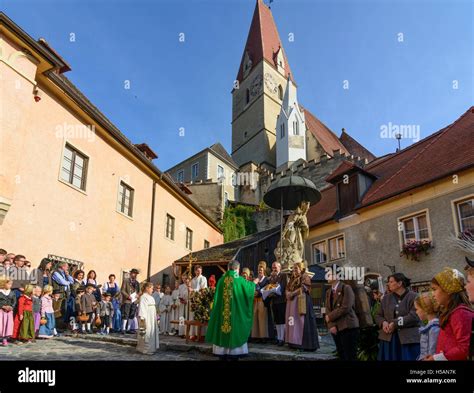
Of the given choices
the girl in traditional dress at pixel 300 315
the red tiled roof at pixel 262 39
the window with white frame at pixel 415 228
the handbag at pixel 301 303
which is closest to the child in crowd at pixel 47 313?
the girl in traditional dress at pixel 300 315

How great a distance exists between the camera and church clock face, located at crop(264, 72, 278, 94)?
5801cm

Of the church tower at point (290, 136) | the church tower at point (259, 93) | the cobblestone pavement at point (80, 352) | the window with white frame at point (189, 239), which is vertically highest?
the church tower at point (259, 93)

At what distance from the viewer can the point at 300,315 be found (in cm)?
793

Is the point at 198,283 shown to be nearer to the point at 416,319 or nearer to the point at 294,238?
the point at 294,238

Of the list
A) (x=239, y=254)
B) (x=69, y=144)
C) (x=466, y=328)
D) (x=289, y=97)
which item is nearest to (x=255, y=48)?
(x=289, y=97)

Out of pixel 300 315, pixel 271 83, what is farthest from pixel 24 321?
pixel 271 83

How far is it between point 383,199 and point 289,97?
3768 cm

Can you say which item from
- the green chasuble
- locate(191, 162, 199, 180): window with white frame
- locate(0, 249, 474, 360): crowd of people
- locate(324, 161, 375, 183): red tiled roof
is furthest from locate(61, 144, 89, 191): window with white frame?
locate(191, 162, 199, 180): window with white frame

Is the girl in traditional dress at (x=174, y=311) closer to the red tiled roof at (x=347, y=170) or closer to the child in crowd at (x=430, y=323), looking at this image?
the child in crowd at (x=430, y=323)

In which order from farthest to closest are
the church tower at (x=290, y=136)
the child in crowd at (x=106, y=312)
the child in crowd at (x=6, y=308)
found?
the church tower at (x=290, y=136), the child in crowd at (x=106, y=312), the child in crowd at (x=6, y=308)

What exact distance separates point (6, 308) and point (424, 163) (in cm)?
1600

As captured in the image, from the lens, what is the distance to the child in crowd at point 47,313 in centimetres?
991

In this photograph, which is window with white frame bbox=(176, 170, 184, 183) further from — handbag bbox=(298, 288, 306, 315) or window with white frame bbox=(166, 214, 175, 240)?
handbag bbox=(298, 288, 306, 315)

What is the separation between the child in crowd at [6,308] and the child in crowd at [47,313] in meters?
1.33
